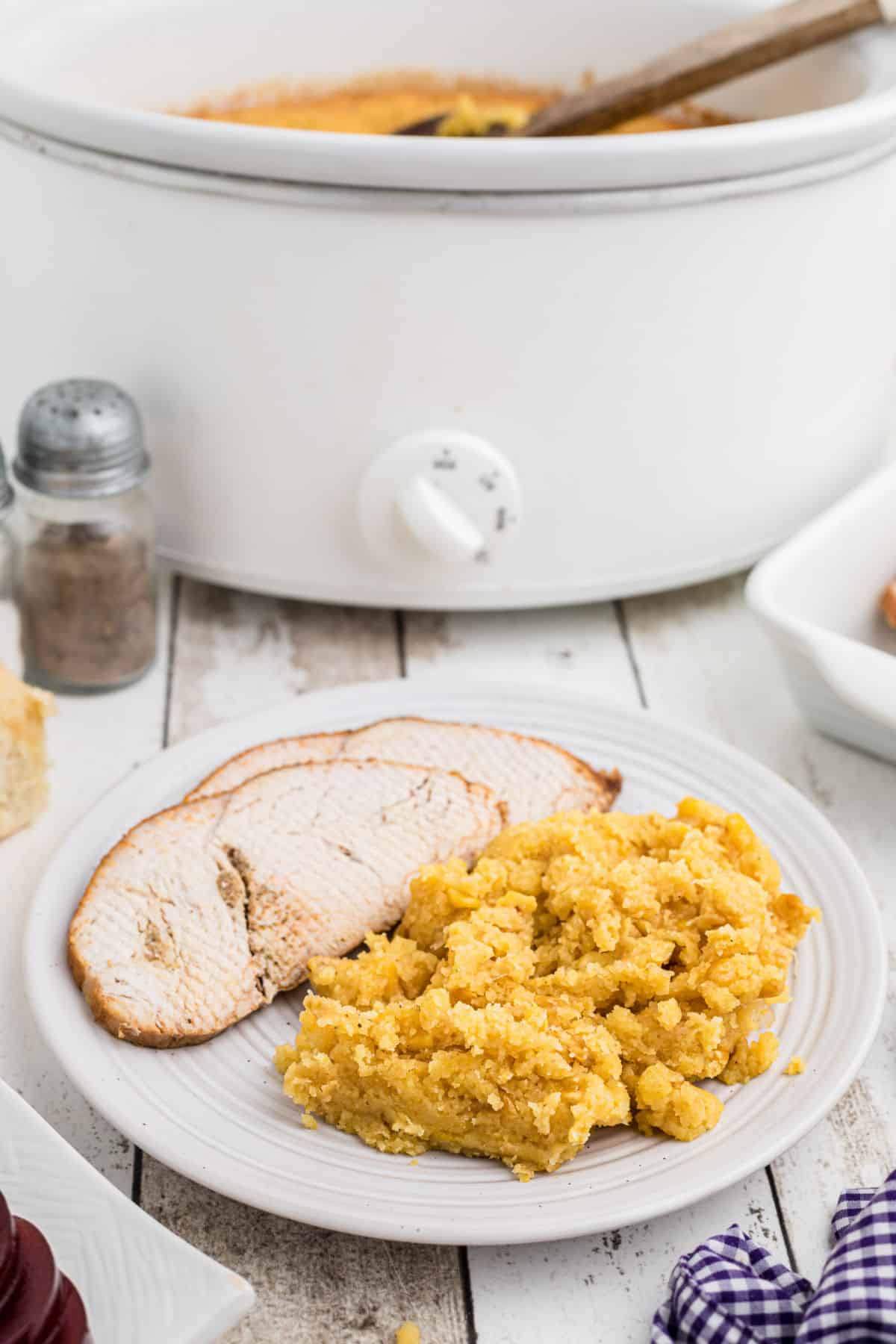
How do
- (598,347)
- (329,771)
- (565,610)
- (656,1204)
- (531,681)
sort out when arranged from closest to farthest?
(656,1204)
(329,771)
(598,347)
(531,681)
(565,610)

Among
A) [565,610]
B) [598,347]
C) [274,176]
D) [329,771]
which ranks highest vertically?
[274,176]

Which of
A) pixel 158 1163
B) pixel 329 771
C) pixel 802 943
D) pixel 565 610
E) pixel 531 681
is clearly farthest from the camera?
pixel 565 610

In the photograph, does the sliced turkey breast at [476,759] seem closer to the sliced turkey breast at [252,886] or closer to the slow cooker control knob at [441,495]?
the sliced turkey breast at [252,886]

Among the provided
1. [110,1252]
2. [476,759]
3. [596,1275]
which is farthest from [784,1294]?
[476,759]

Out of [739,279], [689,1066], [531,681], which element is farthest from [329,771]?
[739,279]

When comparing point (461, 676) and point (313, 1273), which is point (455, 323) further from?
point (313, 1273)

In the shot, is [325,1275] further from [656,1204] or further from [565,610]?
[565,610]

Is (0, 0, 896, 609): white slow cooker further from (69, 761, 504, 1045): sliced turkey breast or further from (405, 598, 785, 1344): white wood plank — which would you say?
(405, 598, 785, 1344): white wood plank
